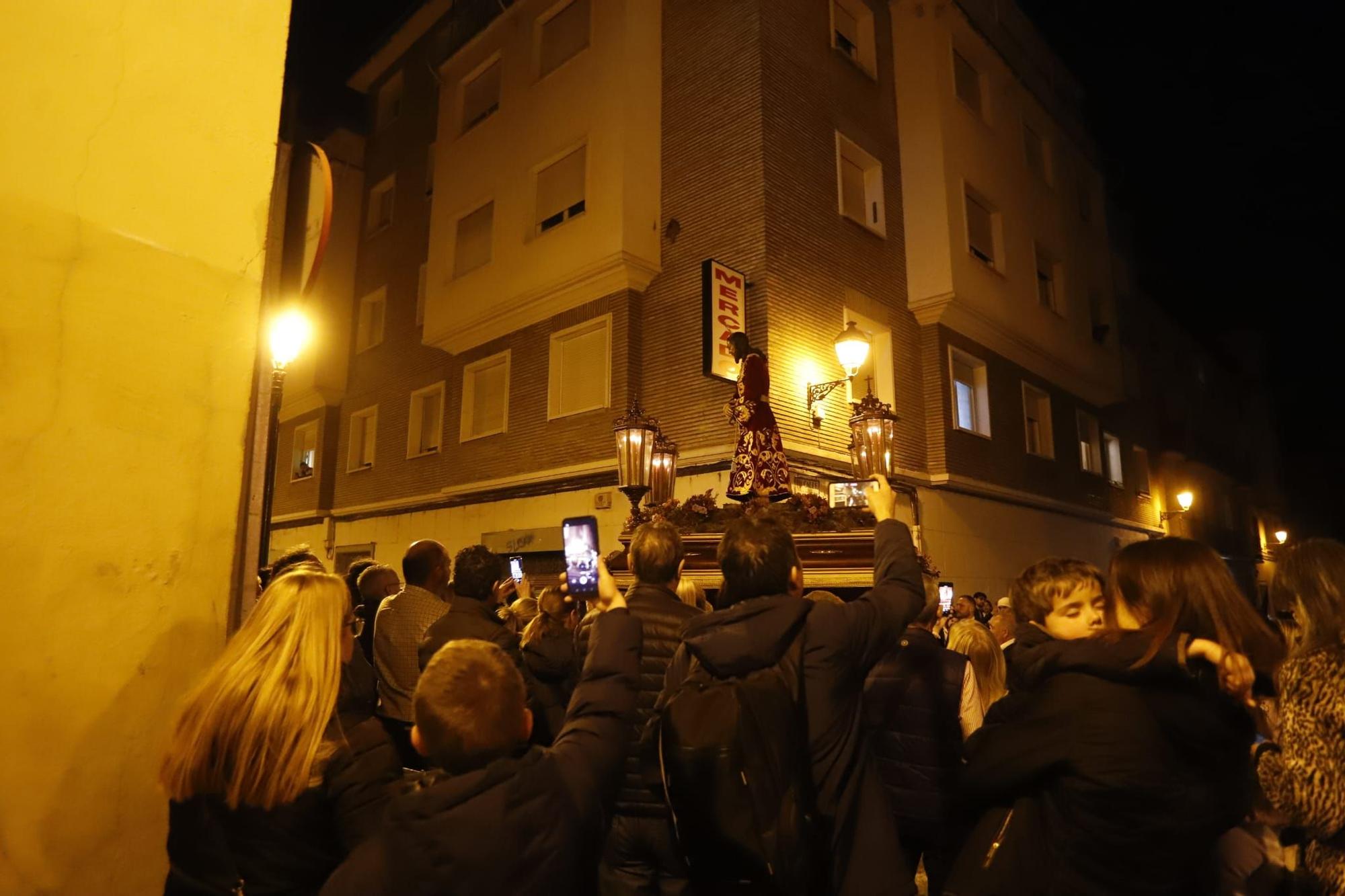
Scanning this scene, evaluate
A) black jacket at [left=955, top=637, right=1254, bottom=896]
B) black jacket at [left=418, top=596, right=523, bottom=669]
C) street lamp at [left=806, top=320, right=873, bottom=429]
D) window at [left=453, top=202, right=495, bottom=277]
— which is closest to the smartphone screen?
black jacket at [left=418, top=596, right=523, bottom=669]

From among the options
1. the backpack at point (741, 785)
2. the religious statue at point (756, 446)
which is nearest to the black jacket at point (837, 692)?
the backpack at point (741, 785)

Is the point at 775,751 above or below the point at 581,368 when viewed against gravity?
below

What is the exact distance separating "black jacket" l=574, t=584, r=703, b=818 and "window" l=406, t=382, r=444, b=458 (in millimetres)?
14590

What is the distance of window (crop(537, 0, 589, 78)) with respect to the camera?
14531 mm

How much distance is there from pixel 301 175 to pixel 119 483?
1.87 m

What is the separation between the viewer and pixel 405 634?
4508 mm

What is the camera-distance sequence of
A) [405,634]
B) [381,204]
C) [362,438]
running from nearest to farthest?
[405,634]
[362,438]
[381,204]

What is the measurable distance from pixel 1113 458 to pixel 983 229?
340 inches

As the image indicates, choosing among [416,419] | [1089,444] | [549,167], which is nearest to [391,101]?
[549,167]

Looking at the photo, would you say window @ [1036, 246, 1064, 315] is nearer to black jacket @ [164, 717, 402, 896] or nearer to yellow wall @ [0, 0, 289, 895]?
yellow wall @ [0, 0, 289, 895]

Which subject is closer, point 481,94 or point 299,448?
point 481,94

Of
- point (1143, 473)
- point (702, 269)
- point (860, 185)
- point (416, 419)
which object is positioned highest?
point (860, 185)

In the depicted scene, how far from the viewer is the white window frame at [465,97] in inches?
638

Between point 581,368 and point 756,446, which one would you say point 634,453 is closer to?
point 756,446
